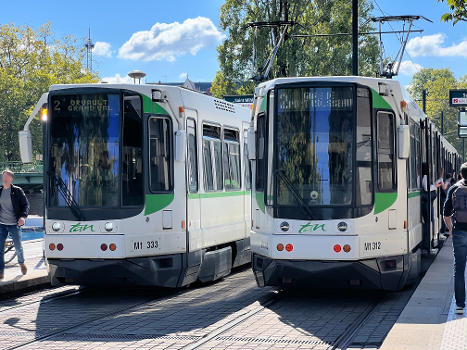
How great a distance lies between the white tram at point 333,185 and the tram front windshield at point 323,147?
0.04 feet

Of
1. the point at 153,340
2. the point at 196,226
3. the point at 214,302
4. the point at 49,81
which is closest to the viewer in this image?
the point at 153,340

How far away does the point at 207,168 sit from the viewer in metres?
13.7

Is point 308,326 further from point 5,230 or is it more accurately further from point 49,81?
point 49,81

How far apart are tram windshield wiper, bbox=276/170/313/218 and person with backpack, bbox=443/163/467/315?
1.91 m

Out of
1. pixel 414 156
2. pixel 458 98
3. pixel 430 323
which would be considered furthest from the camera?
pixel 458 98

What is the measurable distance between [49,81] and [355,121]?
53719 millimetres

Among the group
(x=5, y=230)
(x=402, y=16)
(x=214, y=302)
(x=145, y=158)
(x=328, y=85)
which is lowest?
(x=214, y=302)

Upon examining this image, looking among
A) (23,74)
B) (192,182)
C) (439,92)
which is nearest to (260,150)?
(192,182)

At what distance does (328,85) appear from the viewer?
1123 cm

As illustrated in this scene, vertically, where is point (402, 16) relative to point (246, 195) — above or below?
above

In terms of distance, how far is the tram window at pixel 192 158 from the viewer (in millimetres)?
12766

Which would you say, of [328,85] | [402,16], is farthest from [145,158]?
[402,16]

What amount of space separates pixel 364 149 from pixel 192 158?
2962mm

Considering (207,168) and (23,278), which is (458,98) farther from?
(23,278)
